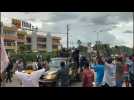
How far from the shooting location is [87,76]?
10961mm

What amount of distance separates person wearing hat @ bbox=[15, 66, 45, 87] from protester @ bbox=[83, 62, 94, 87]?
3.14ft

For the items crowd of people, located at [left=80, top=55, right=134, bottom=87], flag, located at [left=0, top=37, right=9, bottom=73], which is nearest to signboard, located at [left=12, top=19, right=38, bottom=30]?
flag, located at [left=0, top=37, right=9, bottom=73]

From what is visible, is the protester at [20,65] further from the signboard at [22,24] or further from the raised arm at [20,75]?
the signboard at [22,24]

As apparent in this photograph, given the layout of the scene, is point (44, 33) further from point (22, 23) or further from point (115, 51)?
point (115, 51)

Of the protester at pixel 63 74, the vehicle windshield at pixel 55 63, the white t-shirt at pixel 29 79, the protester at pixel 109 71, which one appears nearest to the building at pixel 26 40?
the vehicle windshield at pixel 55 63

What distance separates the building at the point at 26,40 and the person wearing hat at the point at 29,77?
1.67ft

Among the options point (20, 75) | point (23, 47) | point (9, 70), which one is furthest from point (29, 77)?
point (23, 47)

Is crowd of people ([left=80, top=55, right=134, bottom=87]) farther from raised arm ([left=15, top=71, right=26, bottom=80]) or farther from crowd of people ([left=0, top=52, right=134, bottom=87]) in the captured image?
raised arm ([left=15, top=71, right=26, bottom=80])

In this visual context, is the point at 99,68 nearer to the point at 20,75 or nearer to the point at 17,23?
the point at 20,75

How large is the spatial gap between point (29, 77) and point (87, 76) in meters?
1.35

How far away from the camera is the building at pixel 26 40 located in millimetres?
10531

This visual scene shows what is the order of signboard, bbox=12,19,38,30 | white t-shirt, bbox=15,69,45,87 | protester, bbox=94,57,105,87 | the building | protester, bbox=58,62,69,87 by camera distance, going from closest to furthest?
white t-shirt, bbox=15,69,45,87 < the building < signboard, bbox=12,19,38,30 < protester, bbox=58,62,69,87 < protester, bbox=94,57,105,87

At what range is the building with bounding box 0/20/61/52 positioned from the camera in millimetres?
10531
